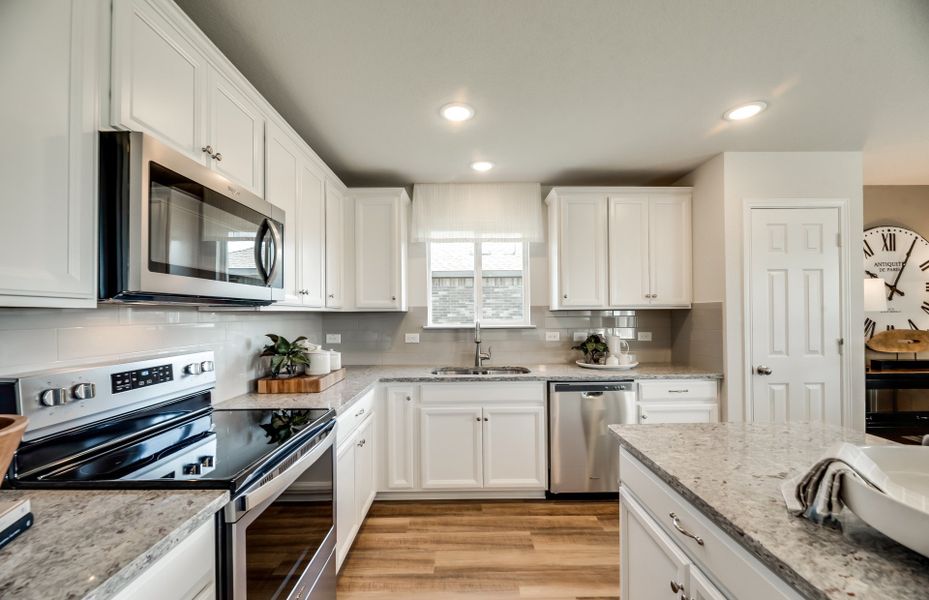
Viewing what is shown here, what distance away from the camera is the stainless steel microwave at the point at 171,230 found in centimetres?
99

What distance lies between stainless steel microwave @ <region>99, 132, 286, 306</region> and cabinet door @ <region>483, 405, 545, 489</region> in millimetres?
1817

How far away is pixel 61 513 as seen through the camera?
0.81 metres

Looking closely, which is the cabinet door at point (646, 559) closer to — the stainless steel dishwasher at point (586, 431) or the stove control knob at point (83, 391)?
the stainless steel dishwasher at point (586, 431)

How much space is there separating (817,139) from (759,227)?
61 centimetres

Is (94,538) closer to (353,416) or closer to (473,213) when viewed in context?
(353,416)

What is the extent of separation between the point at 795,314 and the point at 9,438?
365cm

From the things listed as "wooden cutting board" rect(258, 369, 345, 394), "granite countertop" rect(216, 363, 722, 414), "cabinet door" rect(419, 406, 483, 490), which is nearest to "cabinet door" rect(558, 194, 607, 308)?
"granite countertop" rect(216, 363, 722, 414)

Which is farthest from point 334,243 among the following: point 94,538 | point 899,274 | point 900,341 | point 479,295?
point 899,274

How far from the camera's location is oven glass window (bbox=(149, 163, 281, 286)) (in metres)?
1.08

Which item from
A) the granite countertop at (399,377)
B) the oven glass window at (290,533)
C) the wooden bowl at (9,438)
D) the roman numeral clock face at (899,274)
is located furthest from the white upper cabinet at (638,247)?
the wooden bowl at (9,438)

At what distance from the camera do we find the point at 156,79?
3.79 ft

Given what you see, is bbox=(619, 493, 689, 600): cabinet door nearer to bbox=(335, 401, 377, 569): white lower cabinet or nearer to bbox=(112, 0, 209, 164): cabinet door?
bbox=(335, 401, 377, 569): white lower cabinet

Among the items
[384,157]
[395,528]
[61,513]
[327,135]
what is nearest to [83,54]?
[61,513]

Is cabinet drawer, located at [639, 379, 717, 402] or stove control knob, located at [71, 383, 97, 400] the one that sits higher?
stove control knob, located at [71, 383, 97, 400]
